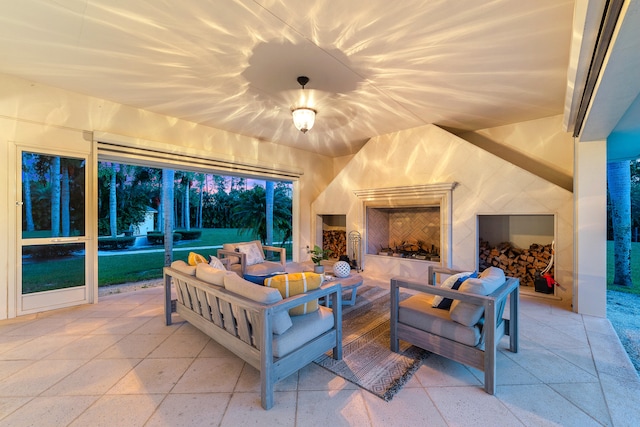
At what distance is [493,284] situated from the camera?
6.18ft

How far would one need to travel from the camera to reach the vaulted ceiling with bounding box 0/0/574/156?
6.18 ft

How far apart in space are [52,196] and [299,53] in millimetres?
3477

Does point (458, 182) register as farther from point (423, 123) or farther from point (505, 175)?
point (423, 123)

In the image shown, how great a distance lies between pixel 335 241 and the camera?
20.0ft

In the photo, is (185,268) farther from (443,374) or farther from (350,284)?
(443,374)

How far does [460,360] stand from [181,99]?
4071 millimetres

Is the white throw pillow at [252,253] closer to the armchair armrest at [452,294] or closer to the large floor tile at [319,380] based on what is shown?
the large floor tile at [319,380]

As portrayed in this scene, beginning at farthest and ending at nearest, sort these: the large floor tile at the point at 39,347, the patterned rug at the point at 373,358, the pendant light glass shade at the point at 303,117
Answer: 1. the pendant light glass shade at the point at 303,117
2. the large floor tile at the point at 39,347
3. the patterned rug at the point at 373,358

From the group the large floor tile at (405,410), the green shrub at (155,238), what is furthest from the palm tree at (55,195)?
the green shrub at (155,238)

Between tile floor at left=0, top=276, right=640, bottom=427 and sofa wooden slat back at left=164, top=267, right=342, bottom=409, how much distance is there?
0.57 ft

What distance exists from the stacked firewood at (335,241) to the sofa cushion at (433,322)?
11.6ft

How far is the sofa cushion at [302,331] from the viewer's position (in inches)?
67.1

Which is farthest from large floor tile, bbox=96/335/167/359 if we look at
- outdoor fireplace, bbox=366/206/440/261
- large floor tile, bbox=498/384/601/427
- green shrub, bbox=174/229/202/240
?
green shrub, bbox=174/229/202/240

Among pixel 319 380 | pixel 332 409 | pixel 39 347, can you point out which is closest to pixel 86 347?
pixel 39 347
